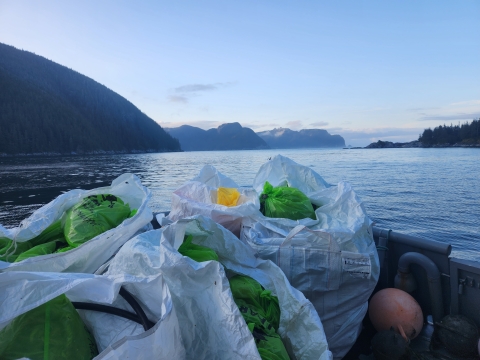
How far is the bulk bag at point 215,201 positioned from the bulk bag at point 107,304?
1.64 m

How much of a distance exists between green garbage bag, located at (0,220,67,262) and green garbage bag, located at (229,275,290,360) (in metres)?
1.36

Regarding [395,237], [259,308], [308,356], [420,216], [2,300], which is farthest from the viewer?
[420,216]

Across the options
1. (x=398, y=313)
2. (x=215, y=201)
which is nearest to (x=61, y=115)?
(x=215, y=201)

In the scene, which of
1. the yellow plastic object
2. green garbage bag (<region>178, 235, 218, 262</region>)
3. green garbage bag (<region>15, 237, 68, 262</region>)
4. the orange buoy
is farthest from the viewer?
the yellow plastic object

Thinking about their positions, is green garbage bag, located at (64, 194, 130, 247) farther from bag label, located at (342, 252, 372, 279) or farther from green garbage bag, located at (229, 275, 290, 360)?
bag label, located at (342, 252, 372, 279)

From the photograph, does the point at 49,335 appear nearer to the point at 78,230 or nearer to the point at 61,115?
the point at 78,230

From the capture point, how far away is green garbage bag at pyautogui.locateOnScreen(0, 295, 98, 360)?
105 cm

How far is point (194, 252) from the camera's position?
1725 millimetres

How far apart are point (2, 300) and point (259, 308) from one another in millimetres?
1098

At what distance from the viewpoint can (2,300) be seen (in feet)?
3.55

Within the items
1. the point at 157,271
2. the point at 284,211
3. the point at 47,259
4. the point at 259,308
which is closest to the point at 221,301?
the point at 157,271

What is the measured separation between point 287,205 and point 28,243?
2.15 m

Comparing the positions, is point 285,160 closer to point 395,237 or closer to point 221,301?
point 395,237

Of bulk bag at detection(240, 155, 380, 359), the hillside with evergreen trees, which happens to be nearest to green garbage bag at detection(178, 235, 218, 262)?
bulk bag at detection(240, 155, 380, 359)
